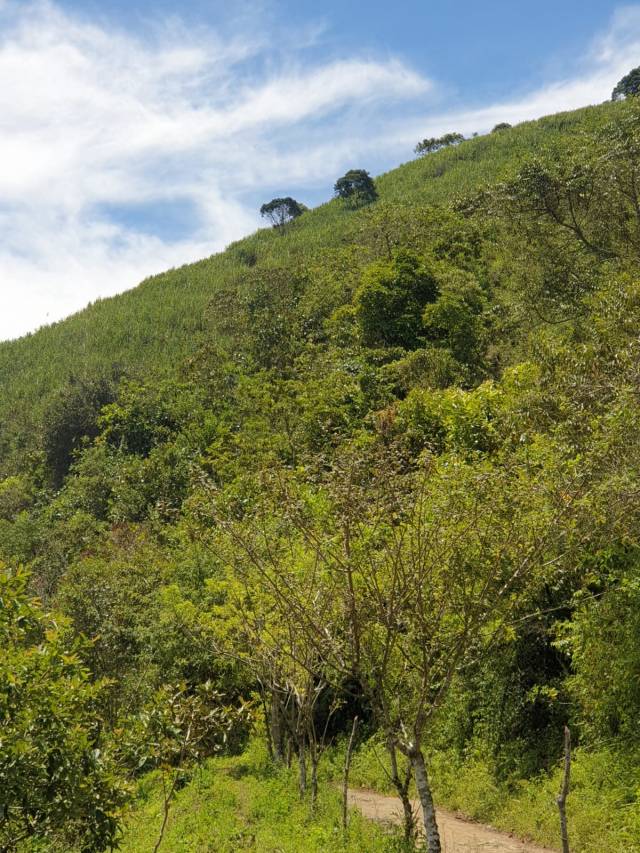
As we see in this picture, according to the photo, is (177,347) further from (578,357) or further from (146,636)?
(578,357)

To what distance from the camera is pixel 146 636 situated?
18.4 meters

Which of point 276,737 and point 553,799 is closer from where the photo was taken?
point 553,799

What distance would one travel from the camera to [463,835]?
36.9ft

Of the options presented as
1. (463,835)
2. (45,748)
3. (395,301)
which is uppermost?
(395,301)

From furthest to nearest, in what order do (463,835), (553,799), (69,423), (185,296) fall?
(185,296) < (69,423) < (463,835) < (553,799)

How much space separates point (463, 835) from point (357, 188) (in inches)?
2861

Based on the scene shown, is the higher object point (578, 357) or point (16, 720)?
point (578, 357)

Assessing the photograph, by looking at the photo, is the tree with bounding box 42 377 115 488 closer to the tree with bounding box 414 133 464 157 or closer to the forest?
the forest

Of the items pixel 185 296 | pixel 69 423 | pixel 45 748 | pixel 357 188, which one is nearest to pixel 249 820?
pixel 45 748

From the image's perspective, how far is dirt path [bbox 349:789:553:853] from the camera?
10320mm

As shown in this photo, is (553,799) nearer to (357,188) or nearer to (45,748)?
(45,748)

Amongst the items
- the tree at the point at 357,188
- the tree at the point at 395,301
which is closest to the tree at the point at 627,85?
the tree at the point at 357,188

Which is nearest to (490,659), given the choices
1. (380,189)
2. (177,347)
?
(177,347)

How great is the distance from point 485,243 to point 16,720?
41591 mm
